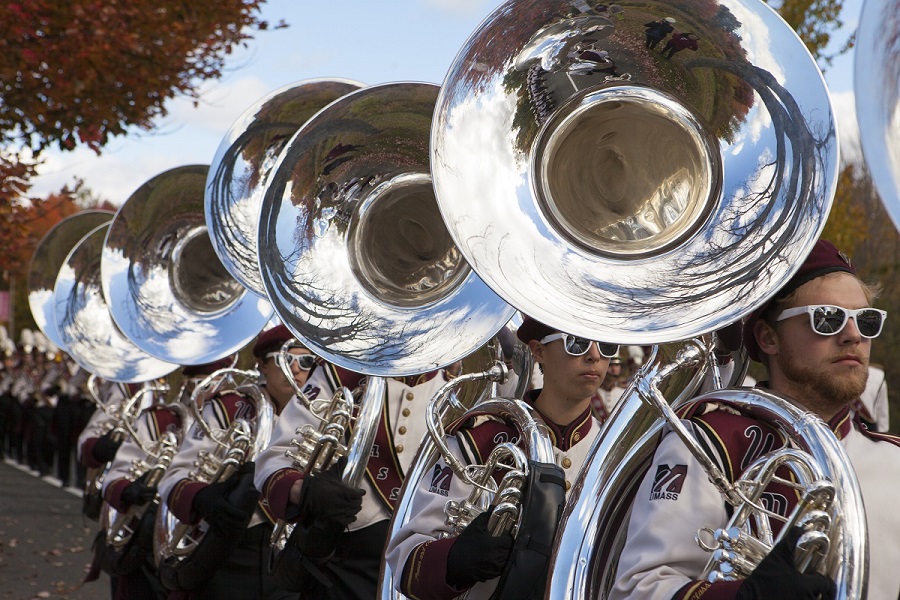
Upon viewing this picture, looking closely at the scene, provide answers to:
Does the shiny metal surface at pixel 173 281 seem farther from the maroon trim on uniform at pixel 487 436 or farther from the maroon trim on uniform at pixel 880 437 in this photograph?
the maroon trim on uniform at pixel 880 437

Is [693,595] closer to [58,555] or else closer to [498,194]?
[498,194]

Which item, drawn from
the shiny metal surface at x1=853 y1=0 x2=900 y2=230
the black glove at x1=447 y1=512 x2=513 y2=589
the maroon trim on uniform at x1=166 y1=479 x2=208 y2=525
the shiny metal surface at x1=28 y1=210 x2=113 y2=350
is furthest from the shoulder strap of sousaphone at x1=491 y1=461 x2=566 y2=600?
the shiny metal surface at x1=28 y1=210 x2=113 y2=350

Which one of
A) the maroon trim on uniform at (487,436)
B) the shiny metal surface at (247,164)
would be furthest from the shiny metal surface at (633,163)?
the shiny metal surface at (247,164)

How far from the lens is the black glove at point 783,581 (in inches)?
78.9

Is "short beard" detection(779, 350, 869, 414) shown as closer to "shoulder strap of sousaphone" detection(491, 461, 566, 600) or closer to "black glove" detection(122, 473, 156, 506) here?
"shoulder strap of sousaphone" detection(491, 461, 566, 600)

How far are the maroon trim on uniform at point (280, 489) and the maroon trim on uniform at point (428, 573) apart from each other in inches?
46.3

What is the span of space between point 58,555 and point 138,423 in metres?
3.92

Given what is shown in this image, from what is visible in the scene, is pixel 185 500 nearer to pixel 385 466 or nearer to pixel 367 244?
pixel 385 466

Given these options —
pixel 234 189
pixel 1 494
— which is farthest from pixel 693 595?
pixel 1 494

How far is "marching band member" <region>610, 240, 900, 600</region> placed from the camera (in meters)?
2.29

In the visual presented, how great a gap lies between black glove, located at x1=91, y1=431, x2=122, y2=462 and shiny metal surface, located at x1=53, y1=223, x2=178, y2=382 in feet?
1.30

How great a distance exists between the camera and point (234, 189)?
4969 millimetres

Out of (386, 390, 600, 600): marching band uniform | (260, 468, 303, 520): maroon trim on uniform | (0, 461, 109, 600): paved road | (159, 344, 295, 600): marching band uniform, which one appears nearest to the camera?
(386, 390, 600, 600): marching band uniform

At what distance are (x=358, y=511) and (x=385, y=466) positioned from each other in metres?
0.28
